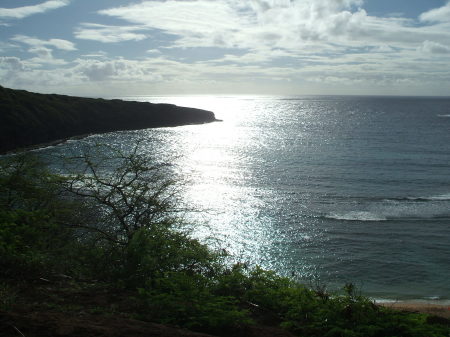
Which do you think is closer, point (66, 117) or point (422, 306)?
point (422, 306)

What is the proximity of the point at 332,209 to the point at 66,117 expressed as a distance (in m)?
66.9

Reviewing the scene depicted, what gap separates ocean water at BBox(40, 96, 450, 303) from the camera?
2512 cm

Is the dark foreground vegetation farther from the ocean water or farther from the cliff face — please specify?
the cliff face

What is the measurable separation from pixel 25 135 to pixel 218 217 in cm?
4820

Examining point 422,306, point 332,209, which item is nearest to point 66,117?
point 332,209

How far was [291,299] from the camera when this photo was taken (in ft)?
29.3

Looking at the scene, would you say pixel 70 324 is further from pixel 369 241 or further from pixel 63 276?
pixel 369 241

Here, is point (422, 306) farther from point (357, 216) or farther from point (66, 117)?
point (66, 117)

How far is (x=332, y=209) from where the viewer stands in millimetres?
36750

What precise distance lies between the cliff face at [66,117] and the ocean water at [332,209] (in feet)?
24.4

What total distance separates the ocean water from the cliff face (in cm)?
743

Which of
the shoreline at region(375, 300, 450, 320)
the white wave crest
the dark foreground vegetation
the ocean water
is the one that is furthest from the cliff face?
the dark foreground vegetation

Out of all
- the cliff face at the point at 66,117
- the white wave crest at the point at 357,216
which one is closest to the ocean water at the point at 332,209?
the white wave crest at the point at 357,216

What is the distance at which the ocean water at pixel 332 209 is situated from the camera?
82.4 feet
